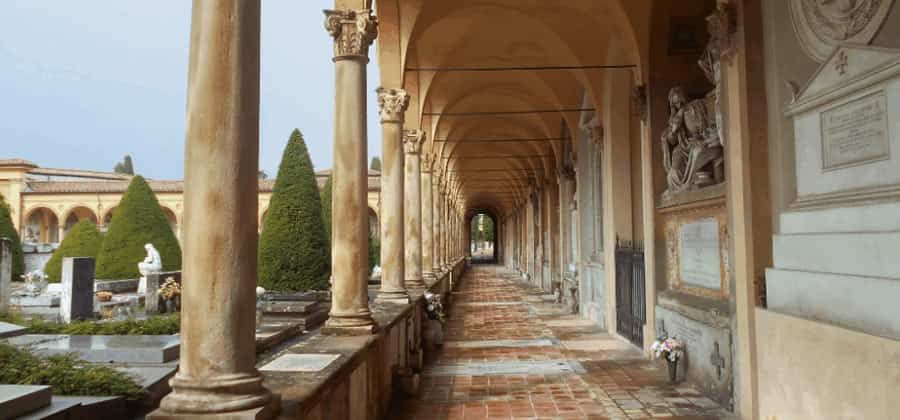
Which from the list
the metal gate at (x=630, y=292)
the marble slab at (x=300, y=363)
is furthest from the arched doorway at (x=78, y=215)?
the marble slab at (x=300, y=363)

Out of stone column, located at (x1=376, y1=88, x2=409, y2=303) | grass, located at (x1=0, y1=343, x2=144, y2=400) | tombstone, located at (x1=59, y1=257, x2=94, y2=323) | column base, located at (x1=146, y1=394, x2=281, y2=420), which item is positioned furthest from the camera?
tombstone, located at (x1=59, y1=257, x2=94, y2=323)

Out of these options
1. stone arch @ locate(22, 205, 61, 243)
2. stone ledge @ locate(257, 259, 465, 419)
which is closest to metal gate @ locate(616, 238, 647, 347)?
stone ledge @ locate(257, 259, 465, 419)

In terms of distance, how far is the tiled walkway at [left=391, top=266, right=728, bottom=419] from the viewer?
6.62 m

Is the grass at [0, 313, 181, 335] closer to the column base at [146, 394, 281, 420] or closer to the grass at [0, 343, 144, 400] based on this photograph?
the grass at [0, 343, 144, 400]

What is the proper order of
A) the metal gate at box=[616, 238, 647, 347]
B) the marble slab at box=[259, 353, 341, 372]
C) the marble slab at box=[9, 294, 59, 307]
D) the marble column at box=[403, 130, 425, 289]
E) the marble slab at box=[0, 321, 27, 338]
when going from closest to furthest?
the marble slab at box=[259, 353, 341, 372]
the marble slab at box=[0, 321, 27, 338]
the metal gate at box=[616, 238, 647, 347]
the marble column at box=[403, 130, 425, 289]
the marble slab at box=[9, 294, 59, 307]

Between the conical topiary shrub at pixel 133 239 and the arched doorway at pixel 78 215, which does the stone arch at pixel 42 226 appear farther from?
the conical topiary shrub at pixel 133 239

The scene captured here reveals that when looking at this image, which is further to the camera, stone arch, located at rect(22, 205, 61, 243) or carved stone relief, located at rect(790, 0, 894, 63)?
stone arch, located at rect(22, 205, 61, 243)

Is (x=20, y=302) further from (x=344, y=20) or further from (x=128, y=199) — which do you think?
(x=344, y=20)

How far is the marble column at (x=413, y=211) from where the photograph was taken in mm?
12812

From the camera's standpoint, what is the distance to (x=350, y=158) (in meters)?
6.40

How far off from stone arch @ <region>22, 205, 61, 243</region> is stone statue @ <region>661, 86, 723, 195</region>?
45976 mm

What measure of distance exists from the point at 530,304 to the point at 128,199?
12613 mm

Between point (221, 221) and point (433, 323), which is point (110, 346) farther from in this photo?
point (221, 221)

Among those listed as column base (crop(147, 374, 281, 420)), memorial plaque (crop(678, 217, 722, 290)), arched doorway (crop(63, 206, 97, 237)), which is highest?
arched doorway (crop(63, 206, 97, 237))
